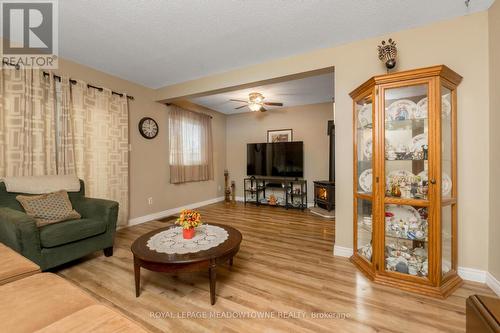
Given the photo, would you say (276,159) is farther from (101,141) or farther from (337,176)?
(101,141)

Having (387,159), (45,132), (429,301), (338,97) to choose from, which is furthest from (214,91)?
(429,301)

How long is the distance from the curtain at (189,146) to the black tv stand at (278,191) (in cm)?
115

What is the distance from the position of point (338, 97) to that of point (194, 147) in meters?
3.56

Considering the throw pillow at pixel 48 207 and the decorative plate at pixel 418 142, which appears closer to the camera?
the decorative plate at pixel 418 142

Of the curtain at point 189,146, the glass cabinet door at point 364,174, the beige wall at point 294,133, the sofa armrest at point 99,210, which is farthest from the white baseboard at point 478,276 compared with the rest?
the curtain at point 189,146

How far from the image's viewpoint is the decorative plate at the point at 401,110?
202 cm

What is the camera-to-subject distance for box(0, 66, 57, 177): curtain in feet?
7.86

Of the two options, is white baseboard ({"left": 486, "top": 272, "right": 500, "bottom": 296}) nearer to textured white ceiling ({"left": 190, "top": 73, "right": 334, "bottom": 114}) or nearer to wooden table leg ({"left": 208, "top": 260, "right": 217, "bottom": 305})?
wooden table leg ({"left": 208, "top": 260, "right": 217, "bottom": 305})

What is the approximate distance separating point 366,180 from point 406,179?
0.35m

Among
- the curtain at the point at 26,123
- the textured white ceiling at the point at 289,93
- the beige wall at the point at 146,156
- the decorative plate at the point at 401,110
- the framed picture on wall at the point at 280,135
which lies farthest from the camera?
the framed picture on wall at the point at 280,135

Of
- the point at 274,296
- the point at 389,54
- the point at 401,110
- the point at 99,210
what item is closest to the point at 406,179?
the point at 401,110

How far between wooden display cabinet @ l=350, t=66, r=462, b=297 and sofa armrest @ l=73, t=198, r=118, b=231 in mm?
2795

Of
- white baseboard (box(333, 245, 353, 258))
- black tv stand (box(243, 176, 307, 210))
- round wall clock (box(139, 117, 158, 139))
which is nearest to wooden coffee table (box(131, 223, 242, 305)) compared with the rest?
white baseboard (box(333, 245, 353, 258))

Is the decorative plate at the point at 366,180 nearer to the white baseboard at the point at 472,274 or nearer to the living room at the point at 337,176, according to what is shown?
the living room at the point at 337,176
